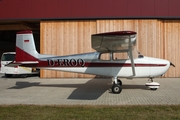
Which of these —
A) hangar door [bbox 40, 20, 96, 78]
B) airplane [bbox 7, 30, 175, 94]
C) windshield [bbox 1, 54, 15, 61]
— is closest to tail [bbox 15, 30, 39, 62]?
airplane [bbox 7, 30, 175, 94]

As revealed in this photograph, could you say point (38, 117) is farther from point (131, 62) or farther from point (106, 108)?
point (131, 62)

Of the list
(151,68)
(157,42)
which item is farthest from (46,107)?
(157,42)

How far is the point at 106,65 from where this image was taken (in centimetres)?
1000

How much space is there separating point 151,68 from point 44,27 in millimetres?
8875

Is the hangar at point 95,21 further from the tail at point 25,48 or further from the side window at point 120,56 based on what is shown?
the side window at point 120,56

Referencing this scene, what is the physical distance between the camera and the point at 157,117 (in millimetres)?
5656

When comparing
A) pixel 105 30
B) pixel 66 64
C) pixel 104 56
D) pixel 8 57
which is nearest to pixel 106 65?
pixel 104 56

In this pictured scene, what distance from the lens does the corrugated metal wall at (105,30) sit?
15.0m

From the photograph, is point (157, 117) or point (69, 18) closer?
point (157, 117)

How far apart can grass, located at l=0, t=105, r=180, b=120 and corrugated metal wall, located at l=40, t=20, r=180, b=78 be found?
869 cm

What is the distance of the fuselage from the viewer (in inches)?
384

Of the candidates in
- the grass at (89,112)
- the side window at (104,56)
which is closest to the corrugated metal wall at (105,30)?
the side window at (104,56)

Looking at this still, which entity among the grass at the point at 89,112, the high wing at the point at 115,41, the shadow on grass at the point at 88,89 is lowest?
the shadow on grass at the point at 88,89

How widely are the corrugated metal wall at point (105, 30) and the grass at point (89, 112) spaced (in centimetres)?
869
